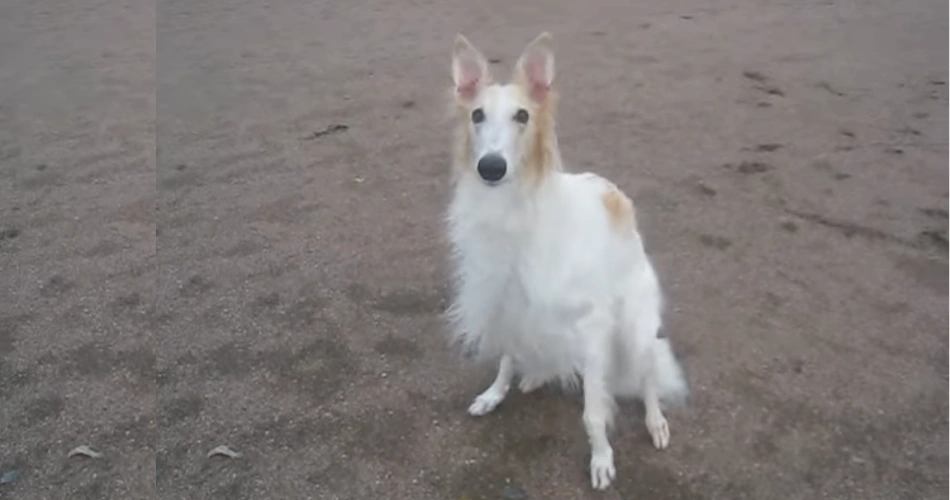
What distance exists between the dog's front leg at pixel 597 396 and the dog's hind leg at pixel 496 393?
37cm

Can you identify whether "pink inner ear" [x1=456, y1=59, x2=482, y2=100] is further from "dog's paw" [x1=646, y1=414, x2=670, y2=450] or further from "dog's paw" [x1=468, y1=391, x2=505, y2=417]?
"dog's paw" [x1=646, y1=414, x2=670, y2=450]

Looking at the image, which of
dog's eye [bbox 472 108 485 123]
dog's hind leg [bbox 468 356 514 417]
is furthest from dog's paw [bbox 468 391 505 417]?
dog's eye [bbox 472 108 485 123]

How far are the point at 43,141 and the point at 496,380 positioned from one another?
150 inches

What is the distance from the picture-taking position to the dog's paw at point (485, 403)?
2779 millimetres

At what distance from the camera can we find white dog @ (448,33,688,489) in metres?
2.30

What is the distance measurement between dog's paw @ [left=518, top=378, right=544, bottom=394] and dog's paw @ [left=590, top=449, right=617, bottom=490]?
1.28 ft

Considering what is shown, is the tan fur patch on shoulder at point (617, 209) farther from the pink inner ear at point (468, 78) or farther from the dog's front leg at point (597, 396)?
the pink inner ear at point (468, 78)

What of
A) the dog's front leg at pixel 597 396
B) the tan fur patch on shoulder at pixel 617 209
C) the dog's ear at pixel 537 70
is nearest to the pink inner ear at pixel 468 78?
the dog's ear at pixel 537 70

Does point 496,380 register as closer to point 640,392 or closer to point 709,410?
point 640,392

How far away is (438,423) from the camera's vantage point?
2.76 metres

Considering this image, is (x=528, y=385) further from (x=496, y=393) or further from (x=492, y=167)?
(x=492, y=167)

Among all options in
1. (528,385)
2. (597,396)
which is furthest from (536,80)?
(528,385)

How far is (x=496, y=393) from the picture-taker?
282cm

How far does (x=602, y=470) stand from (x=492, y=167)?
922 mm
